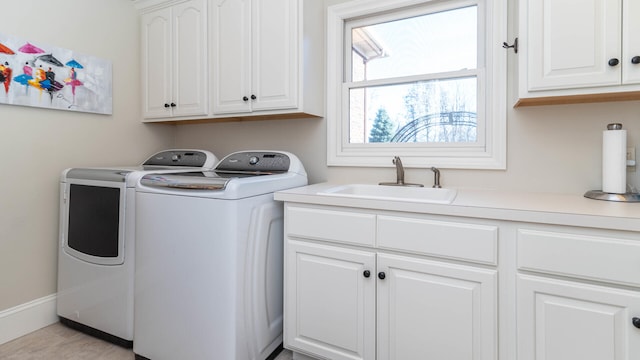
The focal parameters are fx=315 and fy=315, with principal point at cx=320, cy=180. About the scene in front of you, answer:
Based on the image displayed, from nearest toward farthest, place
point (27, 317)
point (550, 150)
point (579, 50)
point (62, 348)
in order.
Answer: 1. point (579, 50)
2. point (550, 150)
3. point (62, 348)
4. point (27, 317)

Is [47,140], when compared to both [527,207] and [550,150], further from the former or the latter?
[550,150]

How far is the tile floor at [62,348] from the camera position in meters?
1.69

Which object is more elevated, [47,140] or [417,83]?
[417,83]

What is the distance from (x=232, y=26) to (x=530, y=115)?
6.12 feet

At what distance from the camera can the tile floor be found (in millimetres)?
1694

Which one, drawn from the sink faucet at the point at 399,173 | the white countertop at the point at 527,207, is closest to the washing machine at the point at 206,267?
the white countertop at the point at 527,207

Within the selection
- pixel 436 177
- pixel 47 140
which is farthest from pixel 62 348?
pixel 436 177

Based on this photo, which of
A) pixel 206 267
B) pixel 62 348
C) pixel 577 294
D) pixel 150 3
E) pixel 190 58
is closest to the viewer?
pixel 577 294

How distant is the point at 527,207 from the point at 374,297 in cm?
71

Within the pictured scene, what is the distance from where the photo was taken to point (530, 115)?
1641mm

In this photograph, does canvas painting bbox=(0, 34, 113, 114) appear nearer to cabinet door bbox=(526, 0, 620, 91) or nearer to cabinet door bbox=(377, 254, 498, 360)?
cabinet door bbox=(377, 254, 498, 360)

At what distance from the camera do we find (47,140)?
6.53 ft

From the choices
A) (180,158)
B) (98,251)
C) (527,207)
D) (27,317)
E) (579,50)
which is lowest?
(27,317)

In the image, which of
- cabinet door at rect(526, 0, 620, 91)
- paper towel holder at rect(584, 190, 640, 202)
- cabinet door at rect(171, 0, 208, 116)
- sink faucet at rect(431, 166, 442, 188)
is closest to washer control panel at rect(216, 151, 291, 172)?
cabinet door at rect(171, 0, 208, 116)
